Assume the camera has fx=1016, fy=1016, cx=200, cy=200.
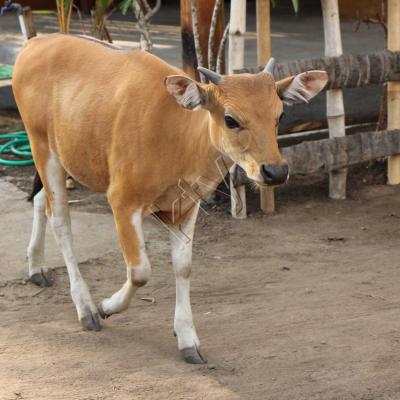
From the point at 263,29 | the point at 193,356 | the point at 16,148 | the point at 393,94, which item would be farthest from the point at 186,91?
the point at 16,148

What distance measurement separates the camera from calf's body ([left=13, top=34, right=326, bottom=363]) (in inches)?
197

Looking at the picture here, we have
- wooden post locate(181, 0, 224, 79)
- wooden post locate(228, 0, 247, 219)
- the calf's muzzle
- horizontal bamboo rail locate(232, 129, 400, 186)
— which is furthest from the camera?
wooden post locate(181, 0, 224, 79)

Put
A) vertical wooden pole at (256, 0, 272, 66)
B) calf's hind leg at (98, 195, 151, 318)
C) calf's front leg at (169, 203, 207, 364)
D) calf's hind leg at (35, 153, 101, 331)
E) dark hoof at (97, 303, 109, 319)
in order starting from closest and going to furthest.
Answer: calf's hind leg at (98, 195, 151, 318) → calf's front leg at (169, 203, 207, 364) → dark hoof at (97, 303, 109, 319) → calf's hind leg at (35, 153, 101, 331) → vertical wooden pole at (256, 0, 272, 66)

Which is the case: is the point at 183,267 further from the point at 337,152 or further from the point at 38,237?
the point at 337,152

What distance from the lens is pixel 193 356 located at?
5578 millimetres

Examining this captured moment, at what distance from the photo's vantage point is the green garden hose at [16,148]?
373 inches

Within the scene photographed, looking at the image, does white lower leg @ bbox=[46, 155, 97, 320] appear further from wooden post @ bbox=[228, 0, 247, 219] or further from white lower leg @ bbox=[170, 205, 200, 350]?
wooden post @ bbox=[228, 0, 247, 219]

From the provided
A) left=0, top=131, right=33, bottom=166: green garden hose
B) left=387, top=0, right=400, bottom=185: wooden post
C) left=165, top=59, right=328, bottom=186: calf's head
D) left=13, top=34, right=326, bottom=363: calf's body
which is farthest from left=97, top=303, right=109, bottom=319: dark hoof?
left=387, top=0, right=400, bottom=185: wooden post

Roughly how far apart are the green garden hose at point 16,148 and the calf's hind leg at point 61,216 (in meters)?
3.21

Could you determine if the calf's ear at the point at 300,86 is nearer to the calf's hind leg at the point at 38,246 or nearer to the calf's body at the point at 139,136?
the calf's body at the point at 139,136

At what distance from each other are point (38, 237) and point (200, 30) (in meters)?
2.59

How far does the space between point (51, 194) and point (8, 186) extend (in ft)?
8.81

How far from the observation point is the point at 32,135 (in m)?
6.30

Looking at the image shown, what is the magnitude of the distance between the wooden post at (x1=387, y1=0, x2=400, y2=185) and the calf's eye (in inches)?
165
